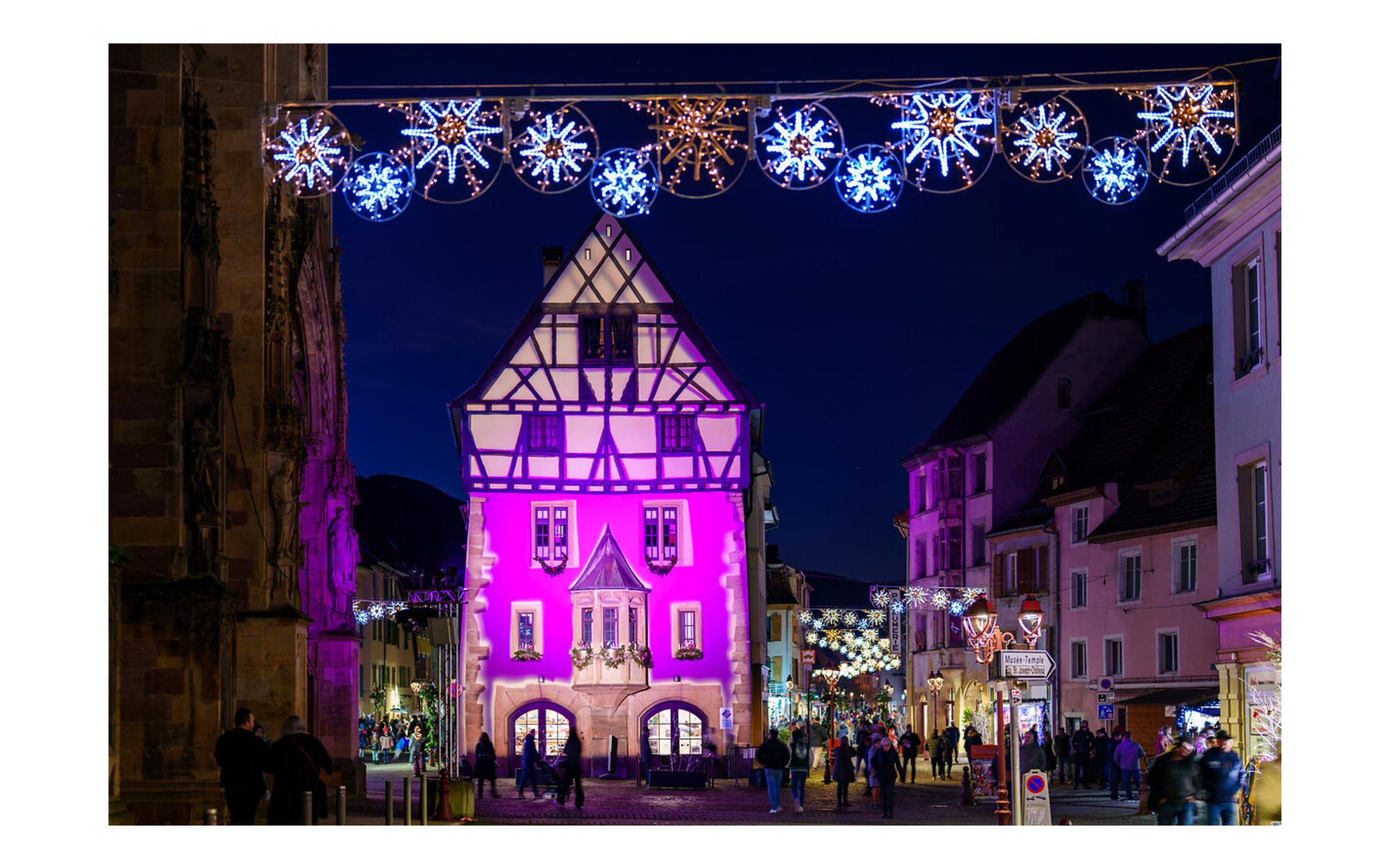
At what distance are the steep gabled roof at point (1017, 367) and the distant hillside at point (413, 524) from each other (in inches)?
1172

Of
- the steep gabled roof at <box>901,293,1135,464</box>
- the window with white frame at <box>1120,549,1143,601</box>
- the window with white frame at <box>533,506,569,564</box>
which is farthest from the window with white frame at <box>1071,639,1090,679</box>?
the window with white frame at <box>533,506,569,564</box>

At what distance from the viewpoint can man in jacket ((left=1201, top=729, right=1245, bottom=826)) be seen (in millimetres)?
15703

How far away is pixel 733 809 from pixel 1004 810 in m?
9.62

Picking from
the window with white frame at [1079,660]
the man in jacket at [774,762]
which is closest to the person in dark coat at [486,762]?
the man in jacket at [774,762]

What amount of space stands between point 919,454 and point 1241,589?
124ft

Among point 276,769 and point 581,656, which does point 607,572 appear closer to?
point 581,656

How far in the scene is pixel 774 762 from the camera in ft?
86.3

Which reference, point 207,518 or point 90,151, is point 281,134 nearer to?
point 207,518

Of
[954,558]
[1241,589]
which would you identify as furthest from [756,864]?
[954,558]

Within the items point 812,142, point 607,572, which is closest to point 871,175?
point 812,142

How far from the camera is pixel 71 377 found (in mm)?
11422

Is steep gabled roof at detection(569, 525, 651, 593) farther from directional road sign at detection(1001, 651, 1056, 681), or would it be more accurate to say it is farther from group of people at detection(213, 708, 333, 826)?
group of people at detection(213, 708, 333, 826)

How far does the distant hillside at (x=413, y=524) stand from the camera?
275 ft

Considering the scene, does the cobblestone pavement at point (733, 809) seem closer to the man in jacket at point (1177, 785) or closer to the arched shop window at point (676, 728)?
the man in jacket at point (1177, 785)
